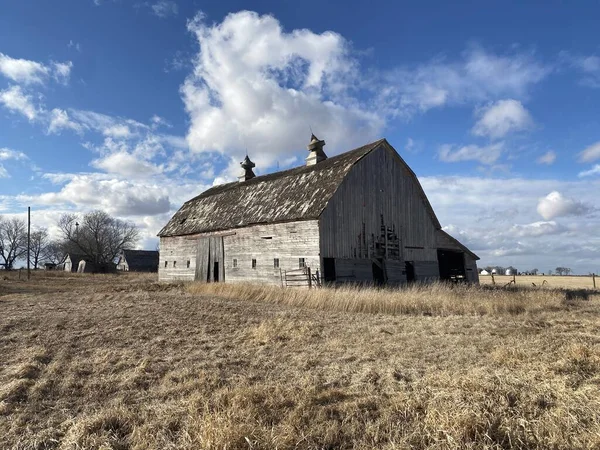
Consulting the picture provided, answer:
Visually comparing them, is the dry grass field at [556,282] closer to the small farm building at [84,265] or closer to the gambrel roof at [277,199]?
the gambrel roof at [277,199]

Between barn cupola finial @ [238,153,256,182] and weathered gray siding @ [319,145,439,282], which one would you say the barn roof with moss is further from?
barn cupola finial @ [238,153,256,182]

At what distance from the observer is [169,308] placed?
41.3ft

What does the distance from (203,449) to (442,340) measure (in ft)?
19.1

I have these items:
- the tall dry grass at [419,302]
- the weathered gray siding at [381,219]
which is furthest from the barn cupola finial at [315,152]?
the tall dry grass at [419,302]

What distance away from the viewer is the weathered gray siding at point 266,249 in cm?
1803

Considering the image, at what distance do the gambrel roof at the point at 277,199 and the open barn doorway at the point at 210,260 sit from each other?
0.80 m

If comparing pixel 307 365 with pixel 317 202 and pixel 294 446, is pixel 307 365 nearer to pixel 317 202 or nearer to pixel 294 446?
pixel 294 446

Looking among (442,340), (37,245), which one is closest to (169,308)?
(442,340)

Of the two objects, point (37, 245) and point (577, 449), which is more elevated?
point (37, 245)

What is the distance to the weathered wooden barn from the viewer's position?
60.2ft

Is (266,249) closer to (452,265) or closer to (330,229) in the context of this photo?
(330,229)

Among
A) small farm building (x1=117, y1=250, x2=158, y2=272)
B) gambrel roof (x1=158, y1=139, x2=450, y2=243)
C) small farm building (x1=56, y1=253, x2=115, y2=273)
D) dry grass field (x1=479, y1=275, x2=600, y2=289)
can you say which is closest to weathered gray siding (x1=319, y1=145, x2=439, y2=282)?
gambrel roof (x1=158, y1=139, x2=450, y2=243)

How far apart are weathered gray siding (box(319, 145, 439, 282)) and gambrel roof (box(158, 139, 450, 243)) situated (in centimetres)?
37

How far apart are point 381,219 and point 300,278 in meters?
5.53
